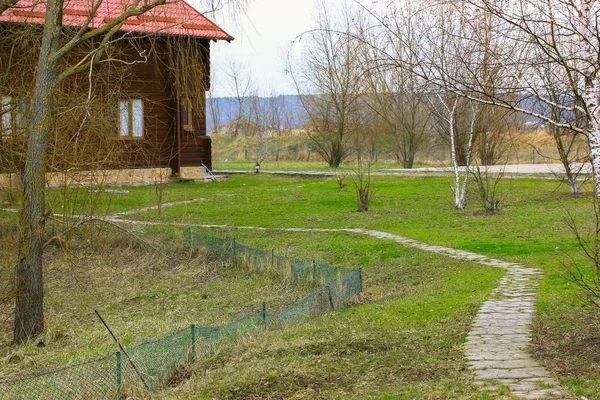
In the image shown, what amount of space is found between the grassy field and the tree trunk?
2.88 feet

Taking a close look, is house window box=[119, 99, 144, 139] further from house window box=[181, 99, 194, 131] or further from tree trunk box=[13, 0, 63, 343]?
tree trunk box=[13, 0, 63, 343]

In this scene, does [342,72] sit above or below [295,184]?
above

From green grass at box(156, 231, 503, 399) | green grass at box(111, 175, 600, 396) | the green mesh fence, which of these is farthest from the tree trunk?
green grass at box(111, 175, 600, 396)

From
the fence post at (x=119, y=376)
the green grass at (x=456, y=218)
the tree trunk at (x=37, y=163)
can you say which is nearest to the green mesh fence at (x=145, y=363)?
the fence post at (x=119, y=376)

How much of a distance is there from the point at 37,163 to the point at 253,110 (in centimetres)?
7184

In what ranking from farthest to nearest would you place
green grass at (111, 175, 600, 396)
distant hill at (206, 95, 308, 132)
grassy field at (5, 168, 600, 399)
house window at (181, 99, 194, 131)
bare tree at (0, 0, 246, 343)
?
1. distant hill at (206, 95, 308, 132)
2. house window at (181, 99, 194, 131)
3. bare tree at (0, 0, 246, 343)
4. green grass at (111, 175, 600, 396)
5. grassy field at (5, 168, 600, 399)

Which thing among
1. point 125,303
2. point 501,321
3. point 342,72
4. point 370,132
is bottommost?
point 125,303

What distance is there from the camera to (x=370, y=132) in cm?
4622

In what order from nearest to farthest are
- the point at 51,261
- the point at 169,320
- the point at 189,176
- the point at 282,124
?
the point at 169,320
the point at 51,261
the point at 189,176
the point at 282,124

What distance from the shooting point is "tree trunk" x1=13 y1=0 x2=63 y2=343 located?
9.75m

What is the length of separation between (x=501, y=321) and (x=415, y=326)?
96cm

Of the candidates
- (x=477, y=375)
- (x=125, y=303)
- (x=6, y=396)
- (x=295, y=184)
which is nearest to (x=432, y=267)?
(x=125, y=303)

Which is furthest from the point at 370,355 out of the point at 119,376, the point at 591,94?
the point at 591,94

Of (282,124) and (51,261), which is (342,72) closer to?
(51,261)
